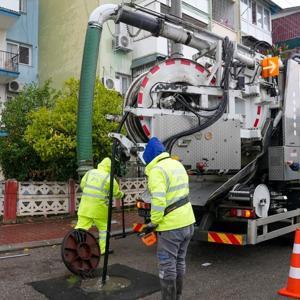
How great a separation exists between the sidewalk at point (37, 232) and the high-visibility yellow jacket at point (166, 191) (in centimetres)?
447

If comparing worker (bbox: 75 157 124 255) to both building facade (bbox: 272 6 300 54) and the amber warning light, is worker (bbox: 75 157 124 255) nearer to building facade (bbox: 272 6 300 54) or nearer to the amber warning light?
the amber warning light

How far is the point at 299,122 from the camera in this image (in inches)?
277

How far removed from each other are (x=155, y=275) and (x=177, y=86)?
104 inches

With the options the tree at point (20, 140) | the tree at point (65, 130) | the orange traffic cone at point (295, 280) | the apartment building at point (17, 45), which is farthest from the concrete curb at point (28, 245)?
the apartment building at point (17, 45)

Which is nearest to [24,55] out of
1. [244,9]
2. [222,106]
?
[244,9]

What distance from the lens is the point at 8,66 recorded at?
1825cm

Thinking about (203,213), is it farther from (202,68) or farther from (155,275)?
(202,68)

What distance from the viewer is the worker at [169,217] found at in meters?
4.16

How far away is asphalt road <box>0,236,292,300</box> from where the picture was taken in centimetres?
512

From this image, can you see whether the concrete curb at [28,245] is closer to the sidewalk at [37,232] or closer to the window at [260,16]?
the sidewalk at [37,232]

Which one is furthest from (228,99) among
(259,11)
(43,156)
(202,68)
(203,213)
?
(259,11)

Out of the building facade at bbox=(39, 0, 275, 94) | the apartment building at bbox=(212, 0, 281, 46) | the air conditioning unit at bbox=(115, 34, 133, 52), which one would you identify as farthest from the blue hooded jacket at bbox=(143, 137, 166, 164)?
the apartment building at bbox=(212, 0, 281, 46)

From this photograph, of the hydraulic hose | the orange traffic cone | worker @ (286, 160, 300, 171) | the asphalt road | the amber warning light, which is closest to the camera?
the orange traffic cone

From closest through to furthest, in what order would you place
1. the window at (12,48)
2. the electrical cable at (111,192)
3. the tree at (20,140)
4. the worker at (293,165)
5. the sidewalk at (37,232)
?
the electrical cable at (111,192)
the worker at (293,165)
the sidewalk at (37,232)
the tree at (20,140)
the window at (12,48)
